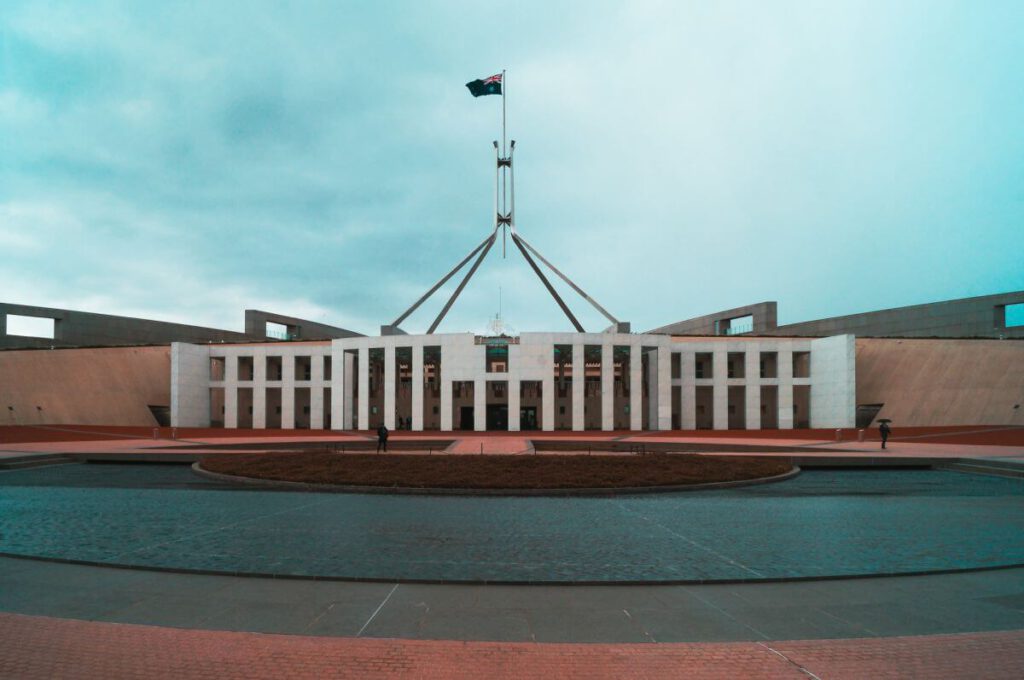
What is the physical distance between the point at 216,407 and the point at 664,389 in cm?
4023

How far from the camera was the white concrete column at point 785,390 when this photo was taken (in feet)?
159

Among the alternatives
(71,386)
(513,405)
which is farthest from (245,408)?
(513,405)

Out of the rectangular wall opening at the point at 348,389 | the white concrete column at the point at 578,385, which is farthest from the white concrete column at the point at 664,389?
the rectangular wall opening at the point at 348,389

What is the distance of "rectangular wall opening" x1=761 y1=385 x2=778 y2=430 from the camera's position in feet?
177

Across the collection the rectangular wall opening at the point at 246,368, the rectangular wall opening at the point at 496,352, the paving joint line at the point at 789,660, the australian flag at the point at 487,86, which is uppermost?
the australian flag at the point at 487,86

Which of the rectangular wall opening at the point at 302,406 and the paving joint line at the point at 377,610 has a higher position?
the paving joint line at the point at 377,610

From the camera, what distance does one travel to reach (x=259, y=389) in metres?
52.0

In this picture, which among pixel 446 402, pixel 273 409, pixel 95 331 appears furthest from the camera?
pixel 95 331

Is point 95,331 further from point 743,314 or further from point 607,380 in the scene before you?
point 743,314

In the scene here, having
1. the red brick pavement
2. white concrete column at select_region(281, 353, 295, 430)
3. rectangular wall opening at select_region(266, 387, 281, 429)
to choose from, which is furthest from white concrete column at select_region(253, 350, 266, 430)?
the red brick pavement

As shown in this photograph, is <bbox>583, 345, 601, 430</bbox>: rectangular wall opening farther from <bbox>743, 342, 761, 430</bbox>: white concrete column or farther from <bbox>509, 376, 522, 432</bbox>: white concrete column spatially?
<bbox>743, 342, 761, 430</bbox>: white concrete column

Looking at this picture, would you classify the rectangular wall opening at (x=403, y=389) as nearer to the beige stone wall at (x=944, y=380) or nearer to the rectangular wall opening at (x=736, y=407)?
the rectangular wall opening at (x=736, y=407)

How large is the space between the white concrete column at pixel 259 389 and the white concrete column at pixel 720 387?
123 ft

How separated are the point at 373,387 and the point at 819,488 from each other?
44.5 m
